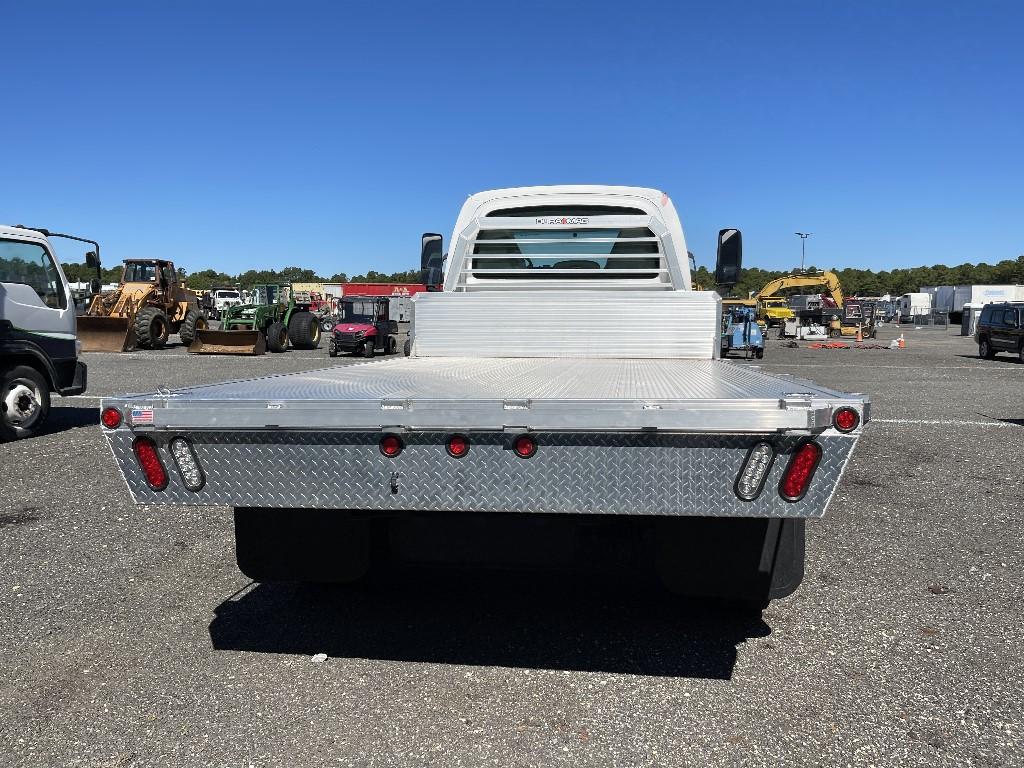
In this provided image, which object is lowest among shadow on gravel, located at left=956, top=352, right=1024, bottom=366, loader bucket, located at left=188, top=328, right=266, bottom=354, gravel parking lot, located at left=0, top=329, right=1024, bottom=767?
shadow on gravel, located at left=956, top=352, right=1024, bottom=366

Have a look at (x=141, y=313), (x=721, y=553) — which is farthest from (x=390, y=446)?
(x=141, y=313)

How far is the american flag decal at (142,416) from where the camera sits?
2.74 metres

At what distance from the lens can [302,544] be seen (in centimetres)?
360

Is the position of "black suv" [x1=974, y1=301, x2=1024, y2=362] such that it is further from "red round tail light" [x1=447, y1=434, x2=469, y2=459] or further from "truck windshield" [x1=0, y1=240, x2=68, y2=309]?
"red round tail light" [x1=447, y1=434, x2=469, y2=459]

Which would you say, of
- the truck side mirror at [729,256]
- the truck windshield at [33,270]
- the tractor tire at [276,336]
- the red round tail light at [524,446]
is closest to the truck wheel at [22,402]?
the truck windshield at [33,270]

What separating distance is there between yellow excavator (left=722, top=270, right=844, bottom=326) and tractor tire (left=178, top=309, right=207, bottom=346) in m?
27.1

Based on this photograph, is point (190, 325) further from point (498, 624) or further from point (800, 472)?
point (800, 472)

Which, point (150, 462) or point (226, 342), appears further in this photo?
point (226, 342)

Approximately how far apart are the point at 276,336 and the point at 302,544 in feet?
77.0

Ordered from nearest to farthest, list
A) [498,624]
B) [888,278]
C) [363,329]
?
[498,624], [363,329], [888,278]

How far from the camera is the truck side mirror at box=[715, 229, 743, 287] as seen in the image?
6.27 m

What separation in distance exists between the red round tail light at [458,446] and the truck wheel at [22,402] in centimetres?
878

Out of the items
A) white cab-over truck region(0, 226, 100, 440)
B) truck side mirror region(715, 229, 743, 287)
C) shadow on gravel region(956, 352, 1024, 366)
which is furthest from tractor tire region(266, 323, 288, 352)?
shadow on gravel region(956, 352, 1024, 366)

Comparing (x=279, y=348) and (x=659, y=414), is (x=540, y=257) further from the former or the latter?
(x=279, y=348)
